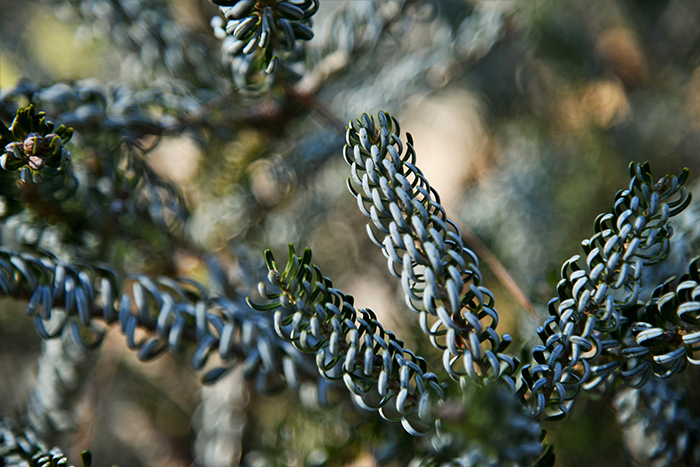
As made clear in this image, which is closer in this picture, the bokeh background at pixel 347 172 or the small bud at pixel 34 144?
the small bud at pixel 34 144

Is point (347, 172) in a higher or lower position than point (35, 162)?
lower

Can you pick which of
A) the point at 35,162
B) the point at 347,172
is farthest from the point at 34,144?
the point at 347,172

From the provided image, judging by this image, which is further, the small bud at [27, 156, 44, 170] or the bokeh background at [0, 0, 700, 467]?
the bokeh background at [0, 0, 700, 467]

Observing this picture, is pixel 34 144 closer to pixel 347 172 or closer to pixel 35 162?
pixel 35 162

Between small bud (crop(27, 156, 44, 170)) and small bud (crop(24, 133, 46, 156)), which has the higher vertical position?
small bud (crop(24, 133, 46, 156))

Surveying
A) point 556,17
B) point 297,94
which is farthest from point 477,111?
point 297,94

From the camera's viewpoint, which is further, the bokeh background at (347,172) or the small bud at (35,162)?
the bokeh background at (347,172)

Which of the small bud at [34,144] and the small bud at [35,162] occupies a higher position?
the small bud at [34,144]

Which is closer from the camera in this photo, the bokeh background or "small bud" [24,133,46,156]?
"small bud" [24,133,46,156]
